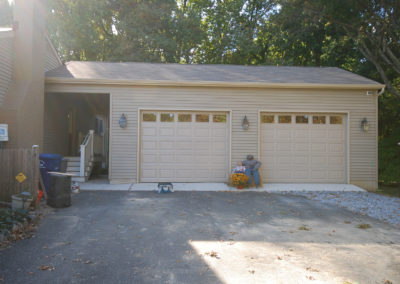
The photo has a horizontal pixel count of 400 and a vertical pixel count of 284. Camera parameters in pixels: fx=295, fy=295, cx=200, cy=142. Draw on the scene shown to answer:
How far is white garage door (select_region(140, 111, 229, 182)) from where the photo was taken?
939cm

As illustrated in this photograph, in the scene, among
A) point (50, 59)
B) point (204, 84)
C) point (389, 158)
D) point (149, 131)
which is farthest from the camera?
point (389, 158)

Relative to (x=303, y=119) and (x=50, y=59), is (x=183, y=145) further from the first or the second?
(x=50, y=59)

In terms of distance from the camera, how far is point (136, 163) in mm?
9234

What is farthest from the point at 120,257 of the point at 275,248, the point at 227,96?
the point at 227,96

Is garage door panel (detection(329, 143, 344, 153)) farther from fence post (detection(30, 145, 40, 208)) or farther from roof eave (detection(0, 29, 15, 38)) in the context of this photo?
roof eave (detection(0, 29, 15, 38))

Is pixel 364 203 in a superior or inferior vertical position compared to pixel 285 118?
inferior

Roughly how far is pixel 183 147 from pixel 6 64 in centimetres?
536

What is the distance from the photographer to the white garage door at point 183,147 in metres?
9.39

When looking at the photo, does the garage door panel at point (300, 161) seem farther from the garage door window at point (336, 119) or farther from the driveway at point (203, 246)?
the driveway at point (203, 246)

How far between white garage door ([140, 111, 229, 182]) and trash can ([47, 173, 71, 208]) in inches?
126

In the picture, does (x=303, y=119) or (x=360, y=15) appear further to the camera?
→ (x=360, y=15)

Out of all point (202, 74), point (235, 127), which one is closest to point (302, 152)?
point (235, 127)

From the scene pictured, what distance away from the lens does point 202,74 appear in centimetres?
1034

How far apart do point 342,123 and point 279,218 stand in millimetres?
5400
